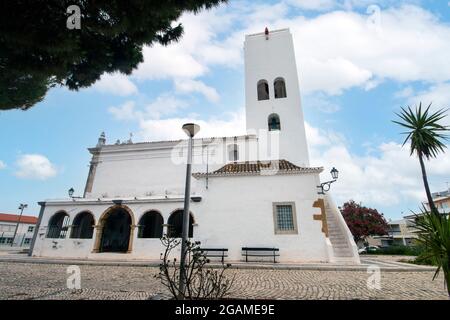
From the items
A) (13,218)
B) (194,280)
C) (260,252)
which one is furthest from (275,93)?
(13,218)

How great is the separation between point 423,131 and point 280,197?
11.4m

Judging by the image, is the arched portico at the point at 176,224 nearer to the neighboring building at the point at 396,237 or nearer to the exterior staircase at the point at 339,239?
the exterior staircase at the point at 339,239

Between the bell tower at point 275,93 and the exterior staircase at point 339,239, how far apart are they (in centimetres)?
423

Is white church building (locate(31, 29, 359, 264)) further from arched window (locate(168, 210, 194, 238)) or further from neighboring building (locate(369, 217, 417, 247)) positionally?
neighboring building (locate(369, 217, 417, 247))

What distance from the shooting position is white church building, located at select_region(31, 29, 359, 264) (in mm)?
12812

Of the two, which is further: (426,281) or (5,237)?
(5,237)

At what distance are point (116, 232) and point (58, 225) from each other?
13.2ft

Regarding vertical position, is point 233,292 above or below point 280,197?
below

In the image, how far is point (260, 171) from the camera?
1386 cm

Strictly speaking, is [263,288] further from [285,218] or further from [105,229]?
[105,229]

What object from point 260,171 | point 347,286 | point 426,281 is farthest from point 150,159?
point 426,281

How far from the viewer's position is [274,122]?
1919cm

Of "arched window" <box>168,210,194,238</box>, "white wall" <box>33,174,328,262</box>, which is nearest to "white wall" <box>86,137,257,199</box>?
"arched window" <box>168,210,194,238</box>
